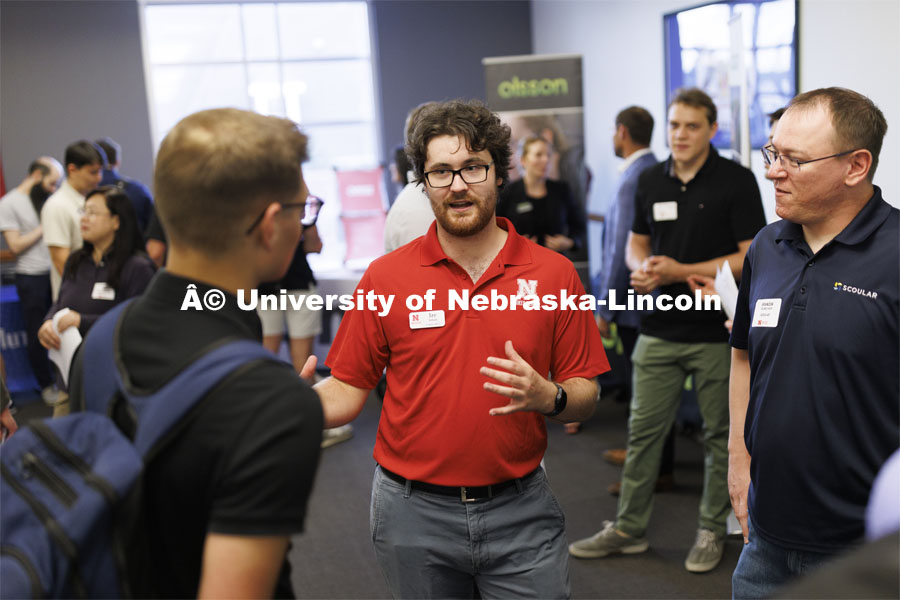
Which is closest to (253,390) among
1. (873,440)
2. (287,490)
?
(287,490)

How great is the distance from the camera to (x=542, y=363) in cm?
178

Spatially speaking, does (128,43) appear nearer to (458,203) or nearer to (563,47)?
(563,47)

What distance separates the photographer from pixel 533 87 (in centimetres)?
570

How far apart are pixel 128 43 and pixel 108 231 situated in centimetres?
594

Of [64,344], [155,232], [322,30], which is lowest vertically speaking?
[64,344]

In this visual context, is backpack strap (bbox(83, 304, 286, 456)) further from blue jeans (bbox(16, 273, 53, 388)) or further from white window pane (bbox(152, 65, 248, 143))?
white window pane (bbox(152, 65, 248, 143))

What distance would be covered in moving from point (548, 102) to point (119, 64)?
205 inches

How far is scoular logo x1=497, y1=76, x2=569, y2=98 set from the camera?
567 cm

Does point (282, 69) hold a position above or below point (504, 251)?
above

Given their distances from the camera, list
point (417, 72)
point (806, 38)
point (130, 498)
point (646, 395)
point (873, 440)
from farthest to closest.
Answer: point (417, 72), point (806, 38), point (646, 395), point (873, 440), point (130, 498)

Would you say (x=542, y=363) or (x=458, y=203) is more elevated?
(x=458, y=203)

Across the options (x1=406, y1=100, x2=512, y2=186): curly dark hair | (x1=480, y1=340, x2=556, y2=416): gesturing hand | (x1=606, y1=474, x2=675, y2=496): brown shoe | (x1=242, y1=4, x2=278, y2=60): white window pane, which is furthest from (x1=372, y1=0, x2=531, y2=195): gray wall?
(x1=480, y1=340, x2=556, y2=416): gesturing hand

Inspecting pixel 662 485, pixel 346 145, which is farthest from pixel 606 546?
pixel 346 145

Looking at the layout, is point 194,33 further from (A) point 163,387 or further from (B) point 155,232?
(A) point 163,387
